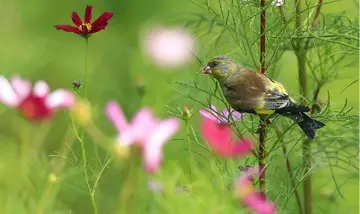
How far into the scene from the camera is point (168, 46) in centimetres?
168

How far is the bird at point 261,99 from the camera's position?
0.96 m

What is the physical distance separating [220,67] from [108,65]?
132cm

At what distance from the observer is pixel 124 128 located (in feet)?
2.01

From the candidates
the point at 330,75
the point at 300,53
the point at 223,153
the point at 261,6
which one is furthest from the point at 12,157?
the point at 330,75

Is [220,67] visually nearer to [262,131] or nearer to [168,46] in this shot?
[262,131]

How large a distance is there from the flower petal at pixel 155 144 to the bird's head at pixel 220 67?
0.39 meters

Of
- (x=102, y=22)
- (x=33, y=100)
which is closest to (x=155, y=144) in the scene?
(x=33, y=100)

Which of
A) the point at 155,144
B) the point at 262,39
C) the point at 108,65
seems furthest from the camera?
the point at 108,65

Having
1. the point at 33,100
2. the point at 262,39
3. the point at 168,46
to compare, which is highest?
the point at 33,100

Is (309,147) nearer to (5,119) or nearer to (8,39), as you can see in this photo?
(5,119)

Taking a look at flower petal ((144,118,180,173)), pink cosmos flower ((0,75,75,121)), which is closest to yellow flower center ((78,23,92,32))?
pink cosmos flower ((0,75,75,121))

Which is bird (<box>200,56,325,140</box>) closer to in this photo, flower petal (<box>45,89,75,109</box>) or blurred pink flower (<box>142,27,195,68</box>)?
flower petal (<box>45,89,75,109</box>)

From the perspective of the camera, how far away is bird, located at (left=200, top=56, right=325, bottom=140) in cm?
96

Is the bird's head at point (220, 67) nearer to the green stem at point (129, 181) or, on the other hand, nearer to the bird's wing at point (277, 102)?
the bird's wing at point (277, 102)
